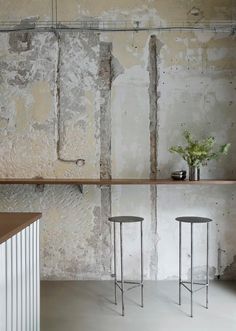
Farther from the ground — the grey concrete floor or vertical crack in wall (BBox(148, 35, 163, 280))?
vertical crack in wall (BBox(148, 35, 163, 280))

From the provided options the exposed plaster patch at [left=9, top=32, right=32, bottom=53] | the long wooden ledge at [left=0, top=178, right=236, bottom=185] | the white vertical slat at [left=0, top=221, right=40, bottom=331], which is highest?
the exposed plaster patch at [left=9, top=32, right=32, bottom=53]

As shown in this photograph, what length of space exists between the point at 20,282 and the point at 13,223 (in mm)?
343

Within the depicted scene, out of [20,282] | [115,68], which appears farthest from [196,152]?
[20,282]

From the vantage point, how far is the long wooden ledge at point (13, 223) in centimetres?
219

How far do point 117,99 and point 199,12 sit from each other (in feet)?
4.24

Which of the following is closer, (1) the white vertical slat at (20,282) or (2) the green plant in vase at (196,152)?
(1) the white vertical slat at (20,282)

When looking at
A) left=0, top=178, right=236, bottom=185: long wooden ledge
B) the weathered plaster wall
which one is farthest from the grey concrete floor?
left=0, top=178, right=236, bottom=185: long wooden ledge

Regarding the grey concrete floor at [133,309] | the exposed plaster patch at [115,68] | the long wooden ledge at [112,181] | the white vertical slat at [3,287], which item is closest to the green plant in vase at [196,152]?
the long wooden ledge at [112,181]

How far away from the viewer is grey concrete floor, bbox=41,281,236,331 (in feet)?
11.4

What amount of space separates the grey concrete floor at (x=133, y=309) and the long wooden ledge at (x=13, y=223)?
1.15 metres

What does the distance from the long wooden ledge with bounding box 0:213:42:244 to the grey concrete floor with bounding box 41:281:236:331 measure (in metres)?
1.15

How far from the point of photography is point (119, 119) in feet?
15.4

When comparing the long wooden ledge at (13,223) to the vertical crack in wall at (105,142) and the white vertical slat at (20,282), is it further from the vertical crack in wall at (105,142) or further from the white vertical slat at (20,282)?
the vertical crack in wall at (105,142)

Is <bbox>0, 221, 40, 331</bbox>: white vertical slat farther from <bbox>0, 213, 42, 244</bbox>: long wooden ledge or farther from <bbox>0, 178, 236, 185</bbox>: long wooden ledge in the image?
<bbox>0, 178, 236, 185</bbox>: long wooden ledge
